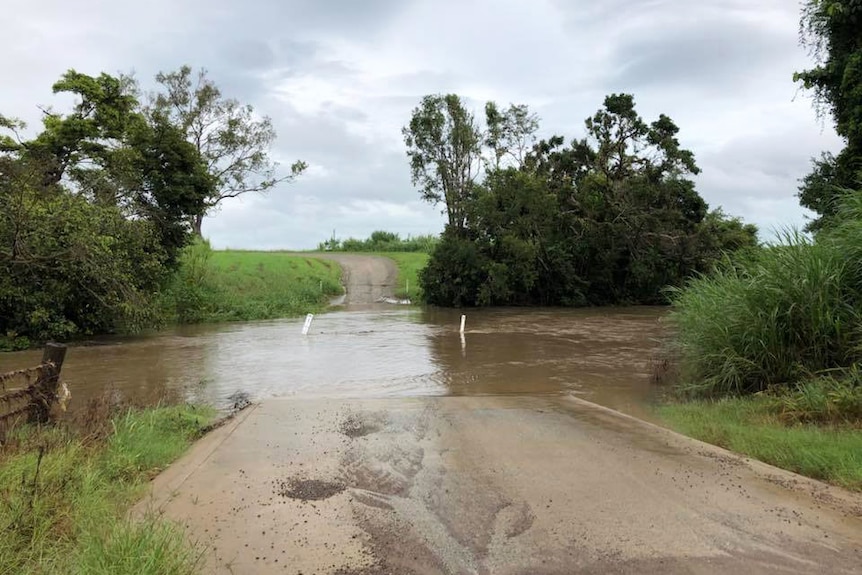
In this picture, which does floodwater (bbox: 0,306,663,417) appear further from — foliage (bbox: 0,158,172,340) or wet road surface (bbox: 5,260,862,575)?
foliage (bbox: 0,158,172,340)

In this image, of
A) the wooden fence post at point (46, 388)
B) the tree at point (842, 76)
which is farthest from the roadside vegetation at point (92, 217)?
the tree at point (842, 76)

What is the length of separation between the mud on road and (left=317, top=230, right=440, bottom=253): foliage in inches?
1583

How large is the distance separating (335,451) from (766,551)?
370cm

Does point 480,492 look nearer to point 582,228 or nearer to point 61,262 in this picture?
point 61,262

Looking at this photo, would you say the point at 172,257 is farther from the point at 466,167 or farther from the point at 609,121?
the point at 609,121

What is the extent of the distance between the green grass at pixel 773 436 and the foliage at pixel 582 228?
19.4 meters

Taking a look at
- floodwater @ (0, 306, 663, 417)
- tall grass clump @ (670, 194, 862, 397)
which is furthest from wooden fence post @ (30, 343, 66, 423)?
tall grass clump @ (670, 194, 862, 397)

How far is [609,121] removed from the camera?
1088 inches

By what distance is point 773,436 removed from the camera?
5.80m

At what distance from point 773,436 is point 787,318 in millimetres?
2514

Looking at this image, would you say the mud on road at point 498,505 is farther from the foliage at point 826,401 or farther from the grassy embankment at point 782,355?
the foliage at point 826,401

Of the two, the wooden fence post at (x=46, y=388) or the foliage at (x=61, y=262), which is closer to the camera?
the wooden fence post at (x=46, y=388)

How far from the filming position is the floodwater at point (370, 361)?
33.9 ft

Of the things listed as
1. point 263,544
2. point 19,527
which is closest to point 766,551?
point 263,544
